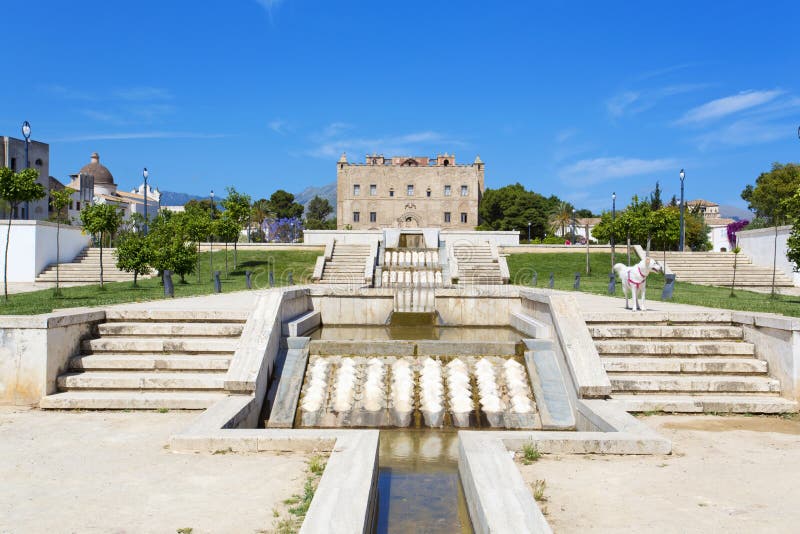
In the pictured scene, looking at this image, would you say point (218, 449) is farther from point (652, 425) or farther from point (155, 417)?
point (652, 425)

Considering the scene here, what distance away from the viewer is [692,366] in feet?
25.8

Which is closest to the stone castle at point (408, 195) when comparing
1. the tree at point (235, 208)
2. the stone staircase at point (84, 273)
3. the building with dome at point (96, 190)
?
the building with dome at point (96, 190)

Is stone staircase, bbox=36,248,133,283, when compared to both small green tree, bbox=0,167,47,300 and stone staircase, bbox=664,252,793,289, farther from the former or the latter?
stone staircase, bbox=664,252,793,289

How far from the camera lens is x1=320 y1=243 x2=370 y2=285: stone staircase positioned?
80.9ft

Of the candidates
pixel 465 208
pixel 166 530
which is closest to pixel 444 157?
pixel 465 208

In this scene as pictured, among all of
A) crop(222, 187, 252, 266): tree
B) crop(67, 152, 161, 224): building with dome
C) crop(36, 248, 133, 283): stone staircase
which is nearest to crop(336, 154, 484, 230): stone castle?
crop(67, 152, 161, 224): building with dome

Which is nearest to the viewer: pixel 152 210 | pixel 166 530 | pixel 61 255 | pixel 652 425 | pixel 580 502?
pixel 166 530

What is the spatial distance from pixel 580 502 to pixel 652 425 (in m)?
2.78

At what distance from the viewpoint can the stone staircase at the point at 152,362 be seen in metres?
7.05

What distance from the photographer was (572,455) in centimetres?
529

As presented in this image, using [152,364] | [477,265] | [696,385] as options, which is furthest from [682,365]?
[477,265]

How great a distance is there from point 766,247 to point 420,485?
96.3 feet

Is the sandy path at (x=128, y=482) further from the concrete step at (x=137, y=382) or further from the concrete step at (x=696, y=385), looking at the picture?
the concrete step at (x=696, y=385)

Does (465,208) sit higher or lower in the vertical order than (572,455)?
higher
